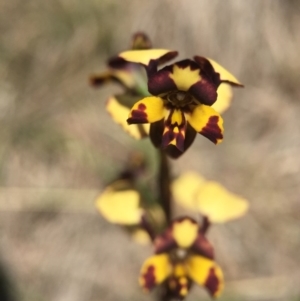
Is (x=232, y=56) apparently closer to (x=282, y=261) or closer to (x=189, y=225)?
(x=282, y=261)

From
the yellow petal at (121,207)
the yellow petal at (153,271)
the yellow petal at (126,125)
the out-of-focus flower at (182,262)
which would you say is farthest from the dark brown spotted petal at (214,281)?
the yellow petal at (126,125)

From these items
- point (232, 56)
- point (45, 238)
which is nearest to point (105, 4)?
point (232, 56)

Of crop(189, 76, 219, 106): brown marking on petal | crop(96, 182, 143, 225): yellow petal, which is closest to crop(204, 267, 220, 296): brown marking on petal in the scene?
crop(96, 182, 143, 225): yellow petal

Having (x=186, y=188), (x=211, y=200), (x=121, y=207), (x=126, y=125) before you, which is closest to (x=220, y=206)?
(x=211, y=200)

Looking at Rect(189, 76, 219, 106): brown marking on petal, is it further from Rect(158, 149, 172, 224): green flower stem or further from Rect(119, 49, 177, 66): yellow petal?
Rect(158, 149, 172, 224): green flower stem

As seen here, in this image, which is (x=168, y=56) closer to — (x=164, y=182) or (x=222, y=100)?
(x=222, y=100)

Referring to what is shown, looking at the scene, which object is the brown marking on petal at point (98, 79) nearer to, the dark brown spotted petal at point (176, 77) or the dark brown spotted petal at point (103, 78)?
the dark brown spotted petal at point (103, 78)
